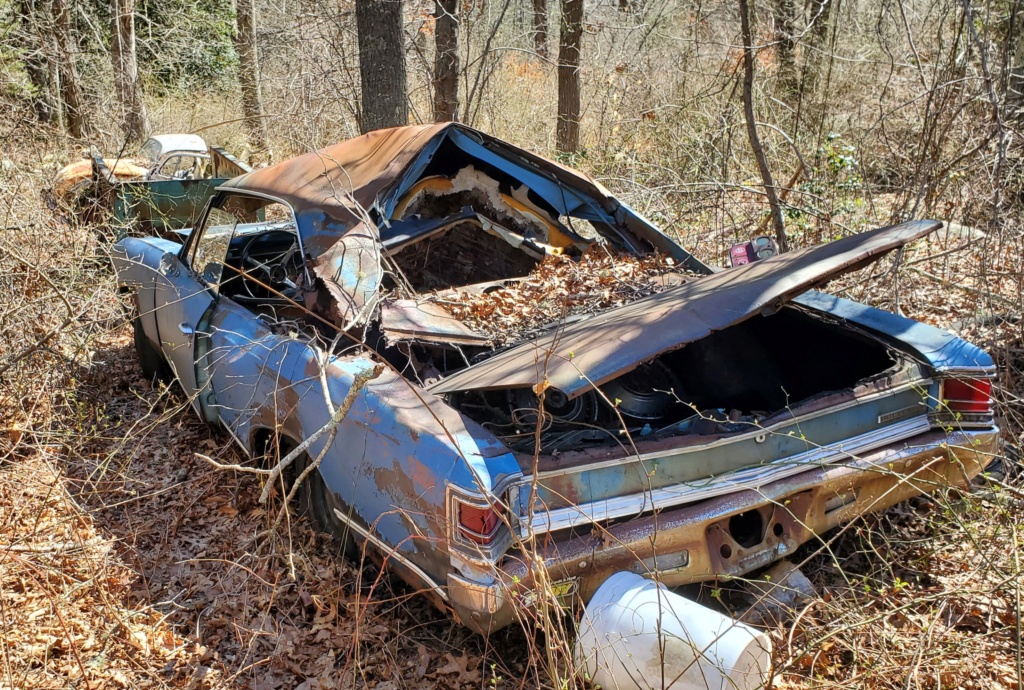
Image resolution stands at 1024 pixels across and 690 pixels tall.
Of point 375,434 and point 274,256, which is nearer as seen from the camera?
point 375,434

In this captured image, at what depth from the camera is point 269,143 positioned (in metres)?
12.2

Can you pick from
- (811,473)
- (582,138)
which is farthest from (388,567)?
(582,138)

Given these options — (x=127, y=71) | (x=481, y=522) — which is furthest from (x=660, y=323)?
(x=127, y=71)

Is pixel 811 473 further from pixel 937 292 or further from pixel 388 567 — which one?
pixel 937 292

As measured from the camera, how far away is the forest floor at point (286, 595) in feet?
9.14

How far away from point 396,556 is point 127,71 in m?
11.0

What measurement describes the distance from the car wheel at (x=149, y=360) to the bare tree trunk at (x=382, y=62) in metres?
2.85

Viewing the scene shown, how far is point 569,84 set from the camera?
998 centimetres

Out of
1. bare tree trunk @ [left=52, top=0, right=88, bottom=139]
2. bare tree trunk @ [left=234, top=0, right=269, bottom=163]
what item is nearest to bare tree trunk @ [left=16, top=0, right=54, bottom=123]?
bare tree trunk @ [left=52, top=0, right=88, bottom=139]

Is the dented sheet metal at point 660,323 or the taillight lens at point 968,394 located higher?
the dented sheet metal at point 660,323

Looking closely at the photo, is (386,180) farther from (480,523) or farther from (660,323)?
(480,523)

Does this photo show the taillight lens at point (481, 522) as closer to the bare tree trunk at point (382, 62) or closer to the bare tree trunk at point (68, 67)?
the bare tree trunk at point (382, 62)

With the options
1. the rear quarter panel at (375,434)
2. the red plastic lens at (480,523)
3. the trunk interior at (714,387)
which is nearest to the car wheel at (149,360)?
the rear quarter panel at (375,434)

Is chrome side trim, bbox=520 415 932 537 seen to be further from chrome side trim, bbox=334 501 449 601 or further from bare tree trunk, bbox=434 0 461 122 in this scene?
bare tree trunk, bbox=434 0 461 122
